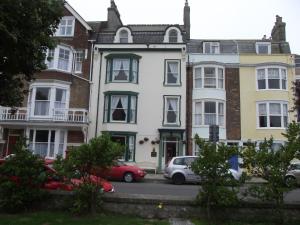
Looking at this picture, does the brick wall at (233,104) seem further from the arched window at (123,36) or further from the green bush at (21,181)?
the green bush at (21,181)

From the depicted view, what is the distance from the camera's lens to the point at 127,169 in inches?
866

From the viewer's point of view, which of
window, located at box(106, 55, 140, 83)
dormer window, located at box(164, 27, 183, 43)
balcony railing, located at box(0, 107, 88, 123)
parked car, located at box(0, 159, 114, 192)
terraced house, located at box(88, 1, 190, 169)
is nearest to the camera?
parked car, located at box(0, 159, 114, 192)

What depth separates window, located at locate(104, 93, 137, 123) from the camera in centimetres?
2886

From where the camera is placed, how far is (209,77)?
29812mm

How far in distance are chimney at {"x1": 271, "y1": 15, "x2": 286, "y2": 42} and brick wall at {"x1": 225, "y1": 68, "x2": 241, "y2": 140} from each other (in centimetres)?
651

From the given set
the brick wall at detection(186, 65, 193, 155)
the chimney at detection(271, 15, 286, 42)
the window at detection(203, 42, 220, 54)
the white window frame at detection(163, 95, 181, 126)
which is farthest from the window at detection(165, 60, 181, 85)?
the chimney at detection(271, 15, 286, 42)

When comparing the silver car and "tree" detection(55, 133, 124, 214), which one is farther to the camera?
the silver car

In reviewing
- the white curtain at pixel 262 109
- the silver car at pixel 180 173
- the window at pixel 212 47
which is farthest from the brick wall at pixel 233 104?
the silver car at pixel 180 173

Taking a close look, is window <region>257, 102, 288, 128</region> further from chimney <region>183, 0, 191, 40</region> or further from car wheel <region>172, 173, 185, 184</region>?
car wheel <region>172, 173, 185, 184</region>

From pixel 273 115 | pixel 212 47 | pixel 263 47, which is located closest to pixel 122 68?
pixel 212 47

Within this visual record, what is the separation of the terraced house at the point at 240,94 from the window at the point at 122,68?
461 cm

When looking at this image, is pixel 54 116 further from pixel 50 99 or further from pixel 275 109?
pixel 275 109

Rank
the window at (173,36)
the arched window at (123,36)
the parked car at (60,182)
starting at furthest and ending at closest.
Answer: the arched window at (123,36) → the window at (173,36) → the parked car at (60,182)

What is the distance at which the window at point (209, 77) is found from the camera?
→ 29.7m
